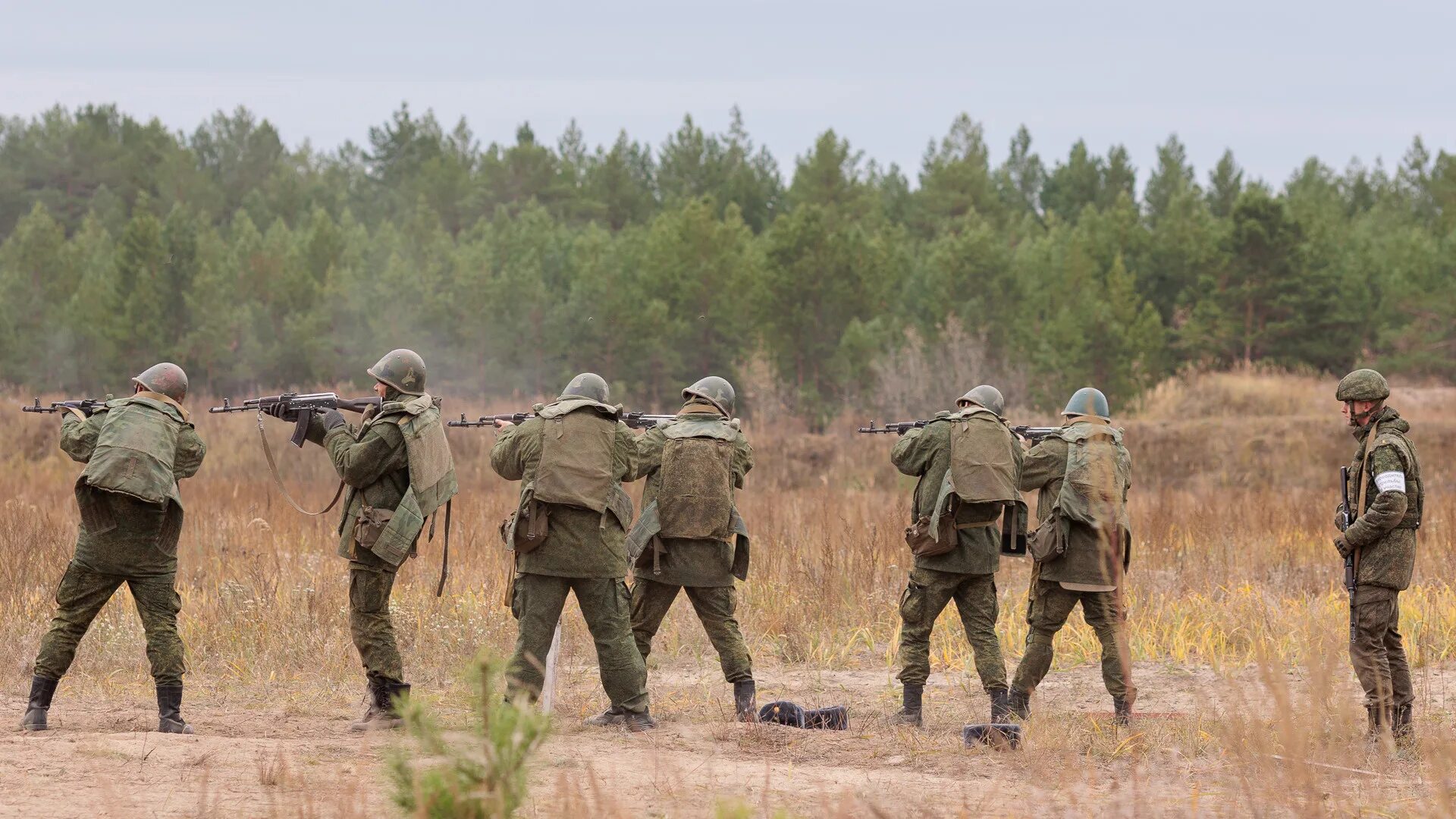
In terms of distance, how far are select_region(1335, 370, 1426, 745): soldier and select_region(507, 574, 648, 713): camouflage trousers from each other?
356 centimetres

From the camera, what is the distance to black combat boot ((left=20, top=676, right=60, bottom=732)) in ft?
23.9

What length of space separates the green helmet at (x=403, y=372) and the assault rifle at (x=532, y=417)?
1.36 feet

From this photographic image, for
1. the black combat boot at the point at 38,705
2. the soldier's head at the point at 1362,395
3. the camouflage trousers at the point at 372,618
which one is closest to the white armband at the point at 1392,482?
the soldier's head at the point at 1362,395

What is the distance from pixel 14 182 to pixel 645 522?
179 ft

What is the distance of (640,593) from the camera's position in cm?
824

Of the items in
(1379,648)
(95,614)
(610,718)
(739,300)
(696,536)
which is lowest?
(610,718)

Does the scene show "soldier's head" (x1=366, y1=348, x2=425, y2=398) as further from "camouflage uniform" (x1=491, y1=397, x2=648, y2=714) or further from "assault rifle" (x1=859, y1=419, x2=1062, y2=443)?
"assault rifle" (x1=859, y1=419, x2=1062, y2=443)

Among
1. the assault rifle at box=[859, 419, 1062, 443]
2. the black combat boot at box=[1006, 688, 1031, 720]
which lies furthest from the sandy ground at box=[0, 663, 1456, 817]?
the assault rifle at box=[859, 419, 1062, 443]

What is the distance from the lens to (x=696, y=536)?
312 inches

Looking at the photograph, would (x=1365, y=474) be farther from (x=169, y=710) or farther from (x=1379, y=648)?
(x=169, y=710)

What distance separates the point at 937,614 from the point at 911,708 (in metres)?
0.53

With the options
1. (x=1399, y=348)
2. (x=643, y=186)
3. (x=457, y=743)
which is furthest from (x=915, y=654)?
(x=643, y=186)

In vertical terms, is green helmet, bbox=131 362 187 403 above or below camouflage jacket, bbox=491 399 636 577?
above

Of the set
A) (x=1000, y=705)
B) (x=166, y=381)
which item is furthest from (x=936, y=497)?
(x=166, y=381)
